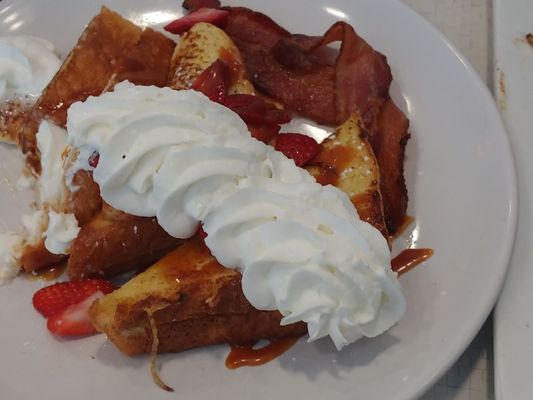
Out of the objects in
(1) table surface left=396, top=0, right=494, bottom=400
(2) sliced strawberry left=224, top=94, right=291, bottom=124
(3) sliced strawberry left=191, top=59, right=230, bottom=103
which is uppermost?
(1) table surface left=396, top=0, right=494, bottom=400

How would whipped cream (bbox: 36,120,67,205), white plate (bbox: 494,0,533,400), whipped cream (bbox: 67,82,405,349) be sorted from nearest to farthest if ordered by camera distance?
1. whipped cream (bbox: 67,82,405,349)
2. white plate (bbox: 494,0,533,400)
3. whipped cream (bbox: 36,120,67,205)

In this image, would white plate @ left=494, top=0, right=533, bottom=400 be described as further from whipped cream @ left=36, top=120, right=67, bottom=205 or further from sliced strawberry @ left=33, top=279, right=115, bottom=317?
whipped cream @ left=36, top=120, right=67, bottom=205

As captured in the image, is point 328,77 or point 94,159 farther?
point 328,77

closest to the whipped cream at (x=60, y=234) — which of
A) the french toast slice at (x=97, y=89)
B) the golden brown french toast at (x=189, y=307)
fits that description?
the french toast slice at (x=97, y=89)

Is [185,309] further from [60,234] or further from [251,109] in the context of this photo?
[251,109]

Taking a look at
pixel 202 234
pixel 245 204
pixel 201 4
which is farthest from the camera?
pixel 201 4

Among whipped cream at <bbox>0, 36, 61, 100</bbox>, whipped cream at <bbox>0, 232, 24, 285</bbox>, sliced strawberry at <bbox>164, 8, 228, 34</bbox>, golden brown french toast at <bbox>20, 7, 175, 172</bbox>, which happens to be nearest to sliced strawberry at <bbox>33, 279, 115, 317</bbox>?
whipped cream at <bbox>0, 232, 24, 285</bbox>

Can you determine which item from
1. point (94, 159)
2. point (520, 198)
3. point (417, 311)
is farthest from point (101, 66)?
point (520, 198)
